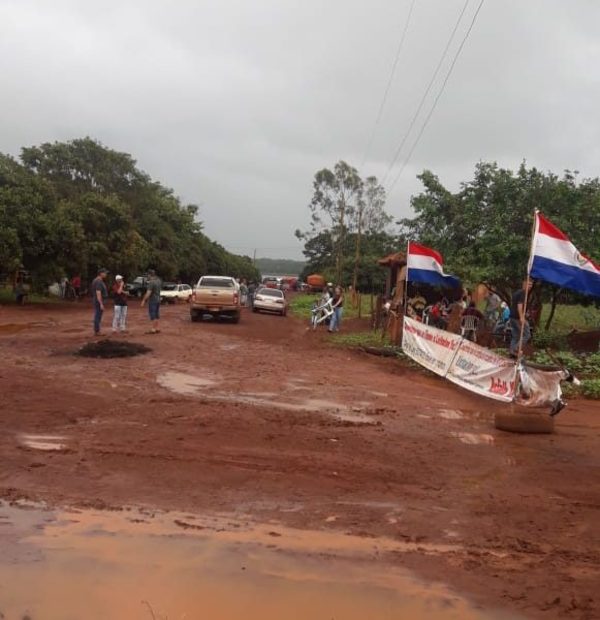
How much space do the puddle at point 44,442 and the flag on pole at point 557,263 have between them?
24.4 ft

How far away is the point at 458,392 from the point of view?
1323 centimetres

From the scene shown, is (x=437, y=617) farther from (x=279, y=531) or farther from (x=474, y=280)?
(x=474, y=280)

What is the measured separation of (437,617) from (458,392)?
9305mm

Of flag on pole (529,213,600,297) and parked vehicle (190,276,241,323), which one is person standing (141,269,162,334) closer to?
parked vehicle (190,276,241,323)

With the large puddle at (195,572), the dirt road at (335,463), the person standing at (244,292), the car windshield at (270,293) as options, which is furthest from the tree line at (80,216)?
the large puddle at (195,572)

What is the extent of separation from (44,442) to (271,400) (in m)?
4.01

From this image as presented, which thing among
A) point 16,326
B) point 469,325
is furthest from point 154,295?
point 469,325

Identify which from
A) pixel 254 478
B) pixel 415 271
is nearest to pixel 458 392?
pixel 415 271

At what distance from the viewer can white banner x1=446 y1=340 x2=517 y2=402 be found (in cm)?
1154

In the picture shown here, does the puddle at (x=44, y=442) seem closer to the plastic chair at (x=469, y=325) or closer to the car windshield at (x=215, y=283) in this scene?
the plastic chair at (x=469, y=325)

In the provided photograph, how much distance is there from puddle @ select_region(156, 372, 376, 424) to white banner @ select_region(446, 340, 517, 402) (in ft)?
9.63

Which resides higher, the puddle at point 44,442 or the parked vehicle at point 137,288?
the parked vehicle at point 137,288

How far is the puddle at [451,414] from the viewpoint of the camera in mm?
10495

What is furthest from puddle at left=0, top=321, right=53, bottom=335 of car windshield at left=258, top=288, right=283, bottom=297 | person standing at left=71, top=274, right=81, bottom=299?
person standing at left=71, top=274, right=81, bottom=299
